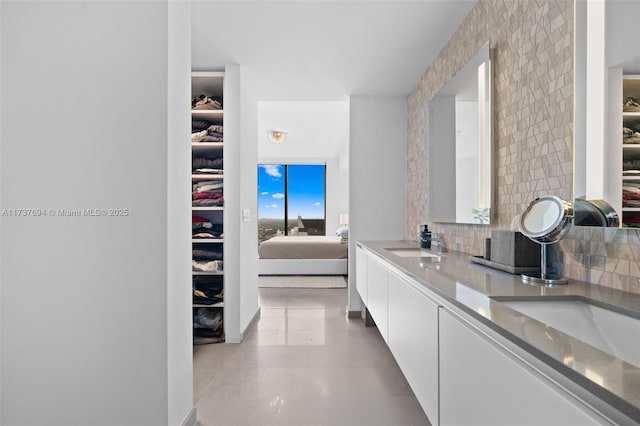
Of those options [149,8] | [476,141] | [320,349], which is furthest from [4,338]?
[476,141]

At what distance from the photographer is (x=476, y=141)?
7.46ft

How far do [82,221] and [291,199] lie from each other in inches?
322

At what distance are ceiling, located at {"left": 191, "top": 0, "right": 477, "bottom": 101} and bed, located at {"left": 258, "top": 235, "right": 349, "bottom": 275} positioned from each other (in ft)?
11.2

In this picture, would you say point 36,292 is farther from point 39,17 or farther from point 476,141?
point 476,141

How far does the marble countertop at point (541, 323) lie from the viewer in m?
0.54

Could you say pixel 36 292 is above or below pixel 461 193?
below

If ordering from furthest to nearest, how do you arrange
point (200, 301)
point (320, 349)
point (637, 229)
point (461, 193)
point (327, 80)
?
point (327, 80), point (200, 301), point (320, 349), point (461, 193), point (637, 229)

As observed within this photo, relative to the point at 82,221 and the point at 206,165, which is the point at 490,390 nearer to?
the point at 82,221

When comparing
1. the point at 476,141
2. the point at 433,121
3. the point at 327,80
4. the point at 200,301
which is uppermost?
the point at 327,80

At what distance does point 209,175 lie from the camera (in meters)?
3.33

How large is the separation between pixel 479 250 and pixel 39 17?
2.72 metres

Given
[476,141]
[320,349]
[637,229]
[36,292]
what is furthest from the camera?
[320,349]

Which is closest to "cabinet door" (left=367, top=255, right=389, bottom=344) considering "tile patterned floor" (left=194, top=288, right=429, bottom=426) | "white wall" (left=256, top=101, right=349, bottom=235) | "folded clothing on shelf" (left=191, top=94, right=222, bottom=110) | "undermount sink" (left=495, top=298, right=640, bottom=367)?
"tile patterned floor" (left=194, top=288, right=429, bottom=426)

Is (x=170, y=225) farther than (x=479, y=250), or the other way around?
(x=479, y=250)
